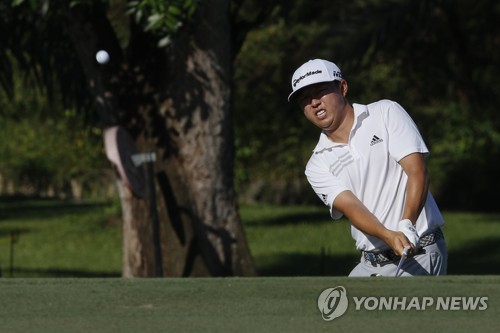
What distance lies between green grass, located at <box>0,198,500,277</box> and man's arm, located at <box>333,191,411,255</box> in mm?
9694

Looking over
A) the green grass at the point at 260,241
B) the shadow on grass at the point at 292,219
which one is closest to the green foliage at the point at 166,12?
the green grass at the point at 260,241

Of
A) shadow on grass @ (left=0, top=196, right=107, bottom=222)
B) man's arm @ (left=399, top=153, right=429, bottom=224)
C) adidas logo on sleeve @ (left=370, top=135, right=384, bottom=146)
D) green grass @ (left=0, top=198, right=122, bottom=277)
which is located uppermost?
adidas logo on sleeve @ (left=370, top=135, right=384, bottom=146)

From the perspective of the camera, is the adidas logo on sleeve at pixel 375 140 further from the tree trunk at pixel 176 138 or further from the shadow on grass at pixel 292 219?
the shadow on grass at pixel 292 219

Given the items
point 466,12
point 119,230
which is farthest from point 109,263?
point 466,12

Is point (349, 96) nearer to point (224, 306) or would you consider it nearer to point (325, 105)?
point (325, 105)

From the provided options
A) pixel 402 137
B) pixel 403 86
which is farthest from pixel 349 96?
pixel 402 137

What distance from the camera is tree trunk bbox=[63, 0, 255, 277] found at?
497 inches

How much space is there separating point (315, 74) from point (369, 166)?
506 mm

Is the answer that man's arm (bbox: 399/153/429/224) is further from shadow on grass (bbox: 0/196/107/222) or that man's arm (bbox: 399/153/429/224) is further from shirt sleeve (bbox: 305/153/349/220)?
shadow on grass (bbox: 0/196/107/222)

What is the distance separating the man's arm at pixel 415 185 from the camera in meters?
5.84

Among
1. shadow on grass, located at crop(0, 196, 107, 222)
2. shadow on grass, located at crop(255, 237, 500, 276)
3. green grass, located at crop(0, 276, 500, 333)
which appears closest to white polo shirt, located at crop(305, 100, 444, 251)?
green grass, located at crop(0, 276, 500, 333)

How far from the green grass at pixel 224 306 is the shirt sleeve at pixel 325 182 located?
22.3 inches

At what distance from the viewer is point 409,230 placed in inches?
227

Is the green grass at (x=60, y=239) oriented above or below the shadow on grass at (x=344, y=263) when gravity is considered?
above
